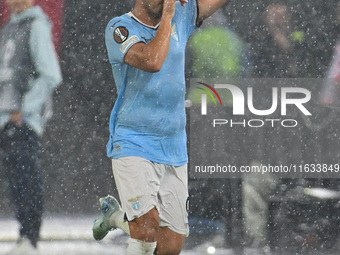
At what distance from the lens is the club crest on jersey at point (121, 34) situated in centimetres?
450

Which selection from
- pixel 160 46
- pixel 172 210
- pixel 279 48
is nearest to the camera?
pixel 160 46

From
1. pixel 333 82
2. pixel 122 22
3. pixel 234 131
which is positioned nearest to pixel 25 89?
pixel 234 131

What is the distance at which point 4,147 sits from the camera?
19.5ft

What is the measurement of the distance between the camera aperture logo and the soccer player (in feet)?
3.83

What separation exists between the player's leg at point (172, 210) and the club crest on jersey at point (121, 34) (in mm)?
756

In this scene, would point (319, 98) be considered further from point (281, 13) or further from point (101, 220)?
point (101, 220)

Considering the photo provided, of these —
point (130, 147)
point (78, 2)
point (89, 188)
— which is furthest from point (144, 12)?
point (89, 188)

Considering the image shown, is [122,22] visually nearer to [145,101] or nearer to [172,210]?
[145,101]

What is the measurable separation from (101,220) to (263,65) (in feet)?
5.08

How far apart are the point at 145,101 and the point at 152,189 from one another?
1.57ft

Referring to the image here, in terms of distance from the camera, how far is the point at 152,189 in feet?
14.9

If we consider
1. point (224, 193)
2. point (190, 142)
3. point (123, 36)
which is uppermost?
point (123, 36)

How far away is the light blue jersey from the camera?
15.0 feet

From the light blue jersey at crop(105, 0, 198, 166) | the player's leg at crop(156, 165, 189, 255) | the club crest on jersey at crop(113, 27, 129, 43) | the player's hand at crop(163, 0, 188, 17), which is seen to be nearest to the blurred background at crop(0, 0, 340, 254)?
the player's leg at crop(156, 165, 189, 255)
